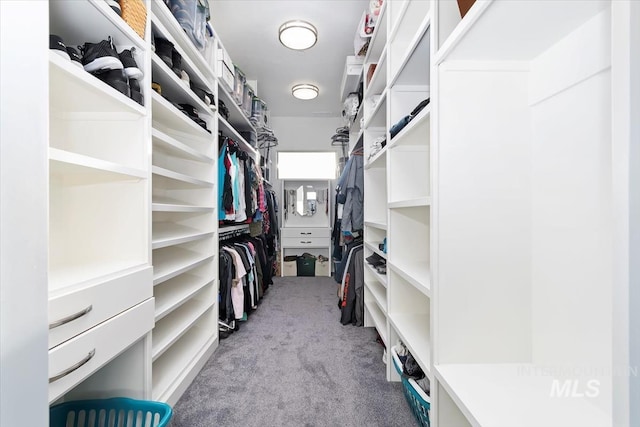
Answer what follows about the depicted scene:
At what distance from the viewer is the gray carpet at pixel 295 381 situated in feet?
4.36

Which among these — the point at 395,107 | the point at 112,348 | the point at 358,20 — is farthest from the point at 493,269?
the point at 358,20

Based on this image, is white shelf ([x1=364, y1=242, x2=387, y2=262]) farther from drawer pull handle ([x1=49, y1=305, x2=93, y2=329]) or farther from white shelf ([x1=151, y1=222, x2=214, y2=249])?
drawer pull handle ([x1=49, y1=305, x2=93, y2=329])

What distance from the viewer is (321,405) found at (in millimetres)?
1407

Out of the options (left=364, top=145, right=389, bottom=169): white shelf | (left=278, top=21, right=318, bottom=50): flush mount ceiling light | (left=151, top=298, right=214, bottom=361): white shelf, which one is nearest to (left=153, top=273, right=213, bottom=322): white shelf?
(left=151, top=298, right=214, bottom=361): white shelf

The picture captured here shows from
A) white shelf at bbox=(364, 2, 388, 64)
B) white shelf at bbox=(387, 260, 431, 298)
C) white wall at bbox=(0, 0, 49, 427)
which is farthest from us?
white shelf at bbox=(364, 2, 388, 64)

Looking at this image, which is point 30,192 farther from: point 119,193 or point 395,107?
point 395,107

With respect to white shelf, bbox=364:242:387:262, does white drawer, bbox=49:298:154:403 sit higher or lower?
lower

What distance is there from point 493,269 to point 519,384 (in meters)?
0.33

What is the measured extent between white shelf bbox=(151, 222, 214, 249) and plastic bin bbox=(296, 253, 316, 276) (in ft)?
8.07

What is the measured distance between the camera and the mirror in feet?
14.7

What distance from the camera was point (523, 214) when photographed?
→ 90cm

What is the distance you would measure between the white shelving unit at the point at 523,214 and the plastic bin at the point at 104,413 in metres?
1.12

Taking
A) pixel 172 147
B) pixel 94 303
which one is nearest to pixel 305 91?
pixel 172 147

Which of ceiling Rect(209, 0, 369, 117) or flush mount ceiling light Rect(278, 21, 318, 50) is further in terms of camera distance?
flush mount ceiling light Rect(278, 21, 318, 50)
